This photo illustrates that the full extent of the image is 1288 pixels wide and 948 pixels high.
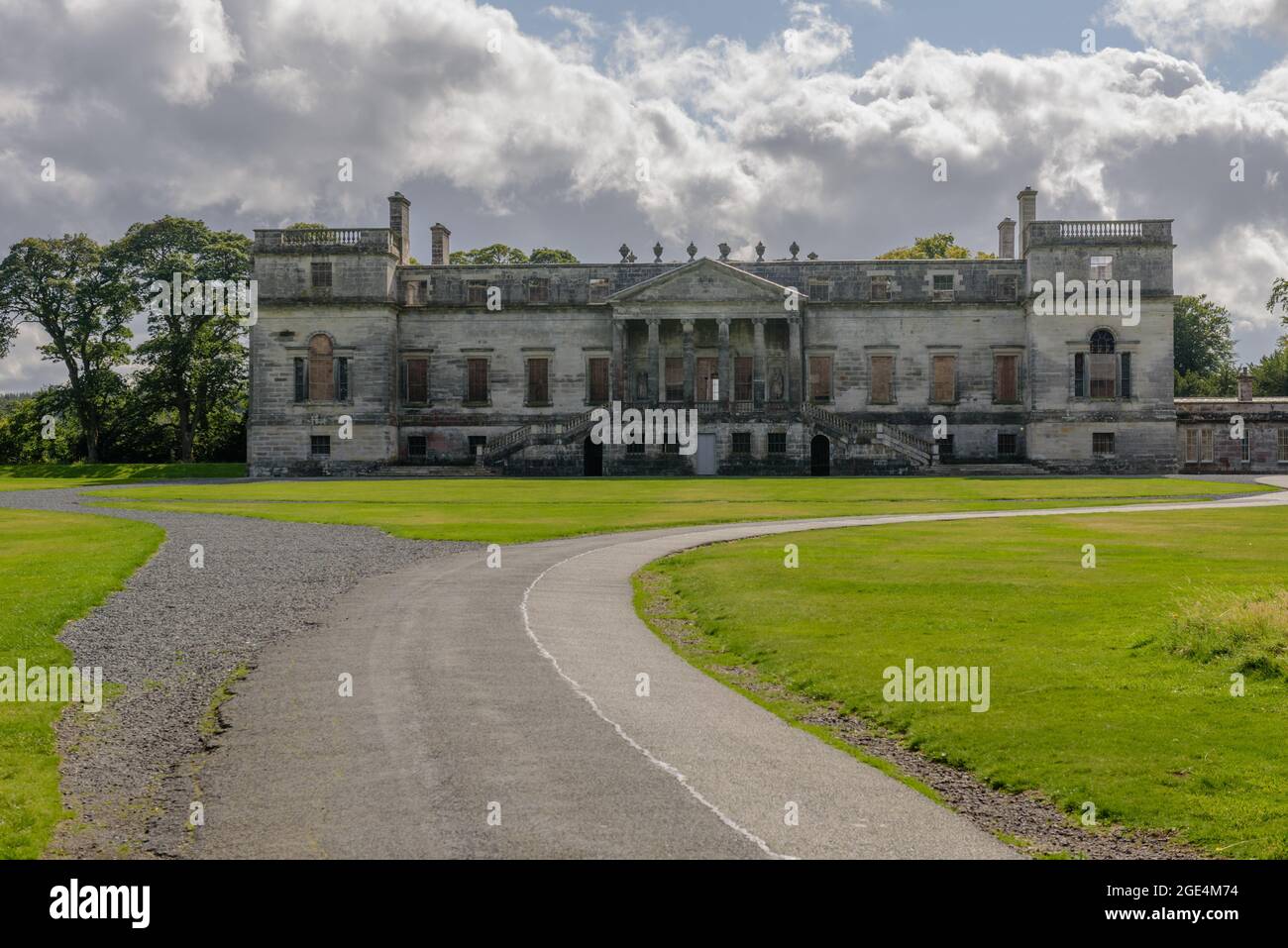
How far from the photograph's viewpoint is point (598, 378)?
71.9m

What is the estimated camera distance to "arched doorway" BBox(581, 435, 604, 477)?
2658 inches

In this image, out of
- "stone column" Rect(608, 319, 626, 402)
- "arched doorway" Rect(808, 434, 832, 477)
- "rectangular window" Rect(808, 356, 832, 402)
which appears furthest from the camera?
"rectangular window" Rect(808, 356, 832, 402)

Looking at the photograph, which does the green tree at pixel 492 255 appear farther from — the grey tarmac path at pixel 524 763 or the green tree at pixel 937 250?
the grey tarmac path at pixel 524 763

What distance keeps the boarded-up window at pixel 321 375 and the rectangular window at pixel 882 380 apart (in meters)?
32.5

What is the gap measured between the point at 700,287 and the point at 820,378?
918 cm

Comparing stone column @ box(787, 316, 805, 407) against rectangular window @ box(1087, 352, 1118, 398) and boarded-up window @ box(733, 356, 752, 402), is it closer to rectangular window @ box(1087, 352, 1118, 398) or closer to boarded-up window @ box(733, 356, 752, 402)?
boarded-up window @ box(733, 356, 752, 402)

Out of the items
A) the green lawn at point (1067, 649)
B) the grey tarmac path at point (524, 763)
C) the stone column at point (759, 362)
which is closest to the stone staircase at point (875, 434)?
the stone column at point (759, 362)

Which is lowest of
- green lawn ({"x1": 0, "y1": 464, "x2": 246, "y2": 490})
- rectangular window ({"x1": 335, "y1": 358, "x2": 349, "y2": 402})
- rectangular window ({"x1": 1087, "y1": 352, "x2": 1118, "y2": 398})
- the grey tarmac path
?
the grey tarmac path

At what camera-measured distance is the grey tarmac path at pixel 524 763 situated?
316 inches

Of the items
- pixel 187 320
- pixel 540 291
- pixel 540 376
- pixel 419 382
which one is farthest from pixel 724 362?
pixel 187 320

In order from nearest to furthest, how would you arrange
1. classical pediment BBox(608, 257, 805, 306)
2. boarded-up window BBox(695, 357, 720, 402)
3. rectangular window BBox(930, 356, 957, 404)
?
classical pediment BBox(608, 257, 805, 306)
rectangular window BBox(930, 356, 957, 404)
boarded-up window BBox(695, 357, 720, 402)

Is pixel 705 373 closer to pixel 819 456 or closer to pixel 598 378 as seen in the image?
pixel 598 378

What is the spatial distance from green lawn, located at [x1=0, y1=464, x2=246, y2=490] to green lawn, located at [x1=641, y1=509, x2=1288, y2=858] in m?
50.3

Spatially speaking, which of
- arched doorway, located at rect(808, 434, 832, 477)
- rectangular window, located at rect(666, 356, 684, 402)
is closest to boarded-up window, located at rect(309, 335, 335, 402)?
rectangular window, located at rect(666, 356, 684, 402)
